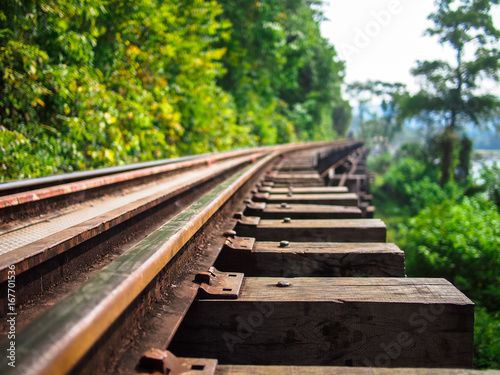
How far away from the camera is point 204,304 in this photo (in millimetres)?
1135

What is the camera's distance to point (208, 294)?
1.16 meters

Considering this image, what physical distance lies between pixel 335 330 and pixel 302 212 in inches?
50.8

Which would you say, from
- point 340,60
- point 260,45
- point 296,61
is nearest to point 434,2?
point 340,60

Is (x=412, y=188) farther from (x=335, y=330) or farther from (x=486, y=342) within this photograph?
(x=335, y=330)

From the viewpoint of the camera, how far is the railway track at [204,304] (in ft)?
2.39

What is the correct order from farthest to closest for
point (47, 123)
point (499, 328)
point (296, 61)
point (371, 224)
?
1. point (296, 61)
2. point (499, 328)
3. point (47, 123)
4. point (371, 224)

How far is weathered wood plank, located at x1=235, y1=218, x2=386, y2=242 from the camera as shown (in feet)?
6.20

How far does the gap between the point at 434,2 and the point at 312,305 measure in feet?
127

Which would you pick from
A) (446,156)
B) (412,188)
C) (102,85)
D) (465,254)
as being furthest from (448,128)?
(102,85)

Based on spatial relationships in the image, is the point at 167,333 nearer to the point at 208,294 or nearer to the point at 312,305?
the point at 208,294

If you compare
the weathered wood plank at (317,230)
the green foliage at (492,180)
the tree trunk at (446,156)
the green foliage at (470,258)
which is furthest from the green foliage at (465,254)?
the tree trunk at (446,156)

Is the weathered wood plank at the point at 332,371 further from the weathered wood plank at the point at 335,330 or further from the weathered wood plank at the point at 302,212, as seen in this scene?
the weathered wood plank at the point at 302,212

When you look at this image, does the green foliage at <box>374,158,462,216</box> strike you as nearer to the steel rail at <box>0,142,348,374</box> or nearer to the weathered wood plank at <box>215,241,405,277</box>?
the weathered wood plank at <box>215,241,405,277</box>

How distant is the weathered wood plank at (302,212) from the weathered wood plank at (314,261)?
2.21 ft
